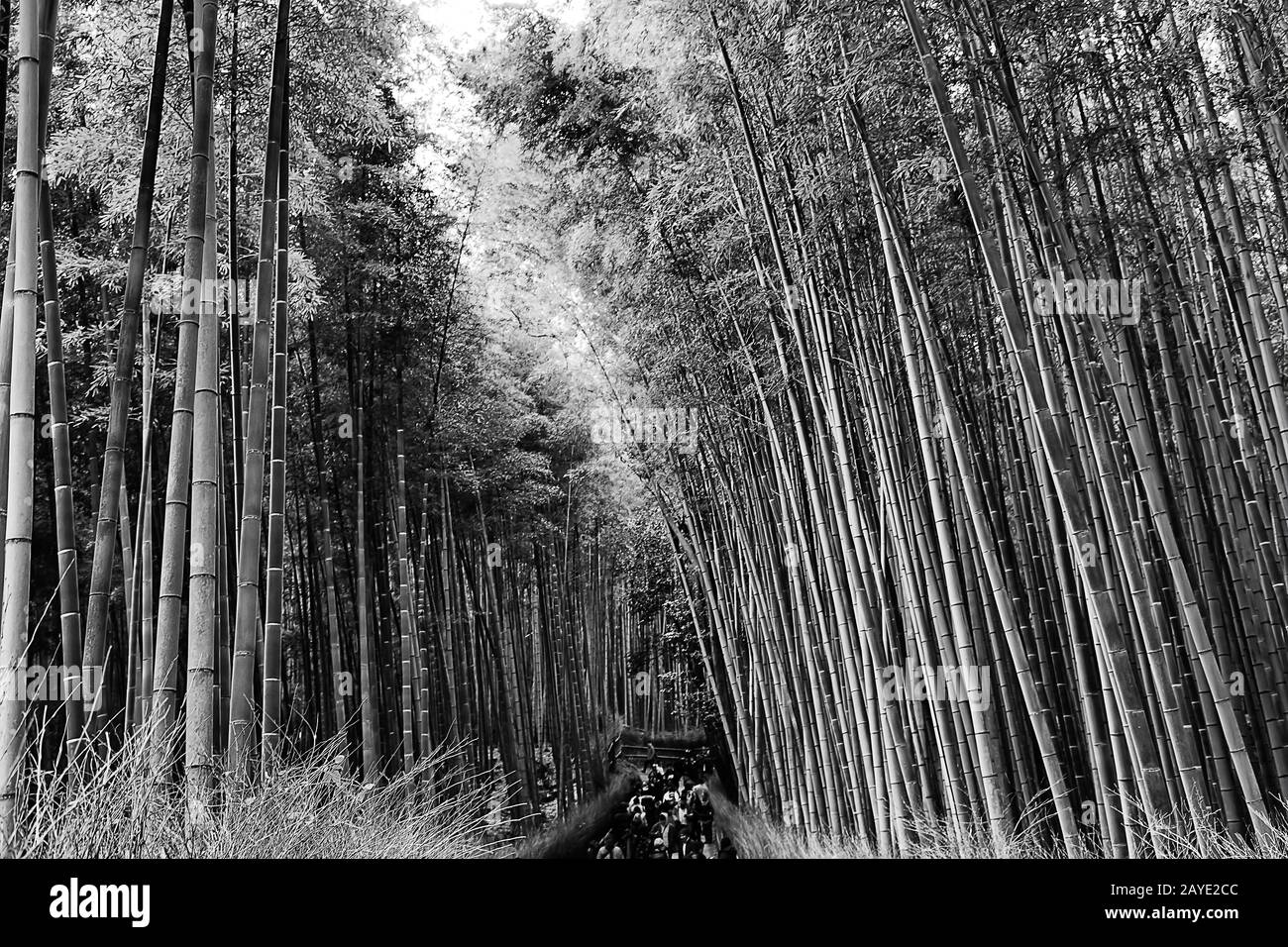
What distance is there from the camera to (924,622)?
140 inches

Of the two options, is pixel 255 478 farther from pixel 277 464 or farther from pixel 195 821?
pixel 195 821

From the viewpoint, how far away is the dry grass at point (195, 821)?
5.31 ft

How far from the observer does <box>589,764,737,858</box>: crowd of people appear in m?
6.88

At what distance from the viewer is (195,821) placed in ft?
6.16

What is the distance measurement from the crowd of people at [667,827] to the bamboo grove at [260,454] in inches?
26.2

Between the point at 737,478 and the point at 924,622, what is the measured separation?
257cm

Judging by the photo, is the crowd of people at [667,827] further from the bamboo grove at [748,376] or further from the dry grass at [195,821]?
the dry grass at [195,821]


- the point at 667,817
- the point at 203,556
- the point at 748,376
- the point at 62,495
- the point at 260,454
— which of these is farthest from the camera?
the point at 667,817

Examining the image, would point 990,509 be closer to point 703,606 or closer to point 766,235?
point 766,235

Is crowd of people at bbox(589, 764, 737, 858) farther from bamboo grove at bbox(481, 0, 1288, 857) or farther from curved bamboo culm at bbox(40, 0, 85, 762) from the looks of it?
curved bamboo culm at bbox(40, 0, 85, 762)

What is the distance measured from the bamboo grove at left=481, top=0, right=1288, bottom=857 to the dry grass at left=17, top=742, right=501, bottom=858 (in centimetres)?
202

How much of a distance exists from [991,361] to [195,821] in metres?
3.55

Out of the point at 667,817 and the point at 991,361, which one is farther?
the point at 667,817

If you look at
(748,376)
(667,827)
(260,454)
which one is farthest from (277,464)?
(667,827)
